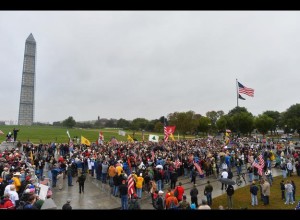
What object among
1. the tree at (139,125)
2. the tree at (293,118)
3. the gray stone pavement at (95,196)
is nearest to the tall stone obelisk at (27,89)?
the tree at (139,125)

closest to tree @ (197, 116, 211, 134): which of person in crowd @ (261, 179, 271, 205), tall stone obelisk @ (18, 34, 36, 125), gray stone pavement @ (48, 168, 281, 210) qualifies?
tall stone obelisk @ (18, 34, 36, 125)

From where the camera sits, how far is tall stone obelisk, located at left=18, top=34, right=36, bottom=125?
5103 inches

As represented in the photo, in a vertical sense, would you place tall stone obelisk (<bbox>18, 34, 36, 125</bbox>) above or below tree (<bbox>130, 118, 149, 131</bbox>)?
above

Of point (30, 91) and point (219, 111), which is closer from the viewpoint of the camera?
point (30, 91)

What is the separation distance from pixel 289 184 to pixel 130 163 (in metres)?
11.2

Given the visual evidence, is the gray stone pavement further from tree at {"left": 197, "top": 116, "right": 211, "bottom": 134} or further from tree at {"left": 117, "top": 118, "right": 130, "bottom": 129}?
tree at {"left": 117, "top": 118, "right": 130, "bottom": 129}

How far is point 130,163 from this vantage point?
2248 centimetres

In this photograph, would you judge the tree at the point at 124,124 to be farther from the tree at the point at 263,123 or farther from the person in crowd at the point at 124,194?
the person in crowd at the point at 124,194

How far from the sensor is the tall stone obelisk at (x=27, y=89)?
12962cm

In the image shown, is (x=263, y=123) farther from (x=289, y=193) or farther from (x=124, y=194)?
(x=124, y=194)

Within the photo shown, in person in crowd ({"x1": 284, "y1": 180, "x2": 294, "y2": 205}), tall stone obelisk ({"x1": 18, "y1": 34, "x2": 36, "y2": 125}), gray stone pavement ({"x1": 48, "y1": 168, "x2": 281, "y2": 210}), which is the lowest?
gray stone pavement ({"x1": 48, "y1": 168, "x2": 281, "y2": 210})

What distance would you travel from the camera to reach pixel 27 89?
5167 inches
